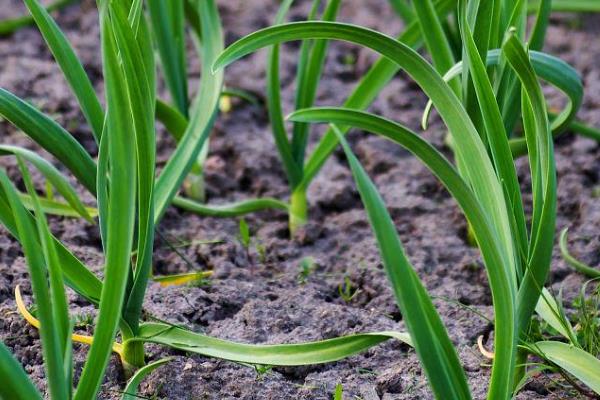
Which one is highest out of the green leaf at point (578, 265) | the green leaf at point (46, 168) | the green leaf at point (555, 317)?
the green leaf at point (46, 168)

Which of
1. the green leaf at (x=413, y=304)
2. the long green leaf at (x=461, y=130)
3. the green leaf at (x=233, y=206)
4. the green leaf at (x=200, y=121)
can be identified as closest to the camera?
the green leaf at (x=413, y=304)

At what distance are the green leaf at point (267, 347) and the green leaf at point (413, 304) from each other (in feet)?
0.34

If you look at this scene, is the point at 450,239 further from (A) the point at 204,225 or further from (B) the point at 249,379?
(B) the point at 249,379

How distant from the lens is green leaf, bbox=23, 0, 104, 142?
1555 mm

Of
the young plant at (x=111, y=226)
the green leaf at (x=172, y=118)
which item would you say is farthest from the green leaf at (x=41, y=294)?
the green leaf at (x=172, y=118)

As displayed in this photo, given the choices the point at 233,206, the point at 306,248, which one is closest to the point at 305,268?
the point at 306,248

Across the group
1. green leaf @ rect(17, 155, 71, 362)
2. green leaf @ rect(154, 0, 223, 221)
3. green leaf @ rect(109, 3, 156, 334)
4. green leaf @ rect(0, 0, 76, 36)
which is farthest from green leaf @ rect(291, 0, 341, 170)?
green leaf @ rect(0, 0, 76, 36)

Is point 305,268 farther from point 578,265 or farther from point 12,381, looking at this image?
point 12,381

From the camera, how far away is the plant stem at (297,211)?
2.15 m

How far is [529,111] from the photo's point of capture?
1520 mm

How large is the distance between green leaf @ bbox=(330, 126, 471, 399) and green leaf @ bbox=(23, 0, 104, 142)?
52 centimetres

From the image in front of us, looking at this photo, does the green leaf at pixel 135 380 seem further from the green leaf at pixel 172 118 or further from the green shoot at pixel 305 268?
the green leaf at pixel 172 118

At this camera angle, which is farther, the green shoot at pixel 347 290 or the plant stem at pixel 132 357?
the green shoot at pixel 347 290

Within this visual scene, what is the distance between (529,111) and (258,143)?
3.57 feet
